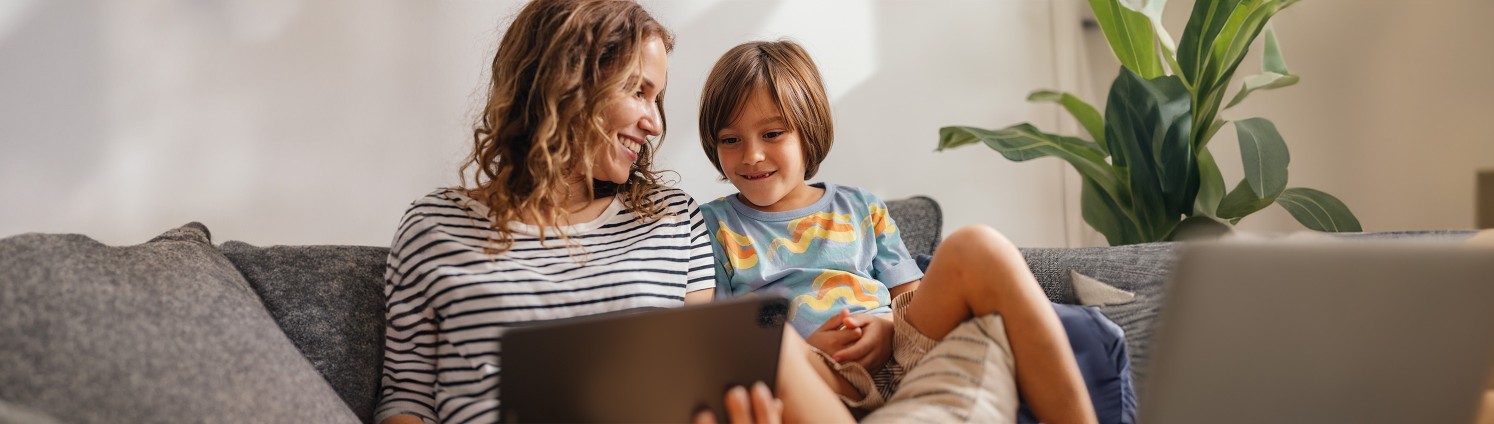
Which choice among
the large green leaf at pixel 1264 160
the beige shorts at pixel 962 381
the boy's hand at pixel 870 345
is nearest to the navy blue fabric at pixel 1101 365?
the beige shorts at pixel 962 381

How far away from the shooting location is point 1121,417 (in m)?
1.11

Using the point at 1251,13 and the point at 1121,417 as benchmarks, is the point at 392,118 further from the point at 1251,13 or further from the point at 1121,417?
the point at 1251,13

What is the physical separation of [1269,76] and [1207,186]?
0.22 meters

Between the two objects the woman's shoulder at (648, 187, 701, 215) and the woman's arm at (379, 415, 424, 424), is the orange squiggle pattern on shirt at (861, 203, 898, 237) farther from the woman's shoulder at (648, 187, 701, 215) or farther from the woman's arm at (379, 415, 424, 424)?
the woman's arm at (379, 415, 424, 424)

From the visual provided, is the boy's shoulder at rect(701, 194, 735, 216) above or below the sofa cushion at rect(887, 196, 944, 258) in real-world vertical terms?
above

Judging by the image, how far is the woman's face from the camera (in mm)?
1256

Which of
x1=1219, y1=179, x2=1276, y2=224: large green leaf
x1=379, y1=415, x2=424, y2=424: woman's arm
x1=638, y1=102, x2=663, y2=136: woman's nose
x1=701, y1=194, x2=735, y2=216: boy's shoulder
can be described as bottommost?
x1=379, y1=415, x2=424, y2=424: woman's arm

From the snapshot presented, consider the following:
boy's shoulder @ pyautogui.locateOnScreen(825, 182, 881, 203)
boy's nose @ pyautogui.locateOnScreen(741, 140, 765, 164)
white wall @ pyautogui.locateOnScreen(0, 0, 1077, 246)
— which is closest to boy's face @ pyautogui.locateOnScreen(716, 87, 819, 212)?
boy's nose @ pyautogui.locateOnScreen(741, 140, 765, 164)

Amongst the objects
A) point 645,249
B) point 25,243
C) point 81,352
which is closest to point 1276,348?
point 645,249

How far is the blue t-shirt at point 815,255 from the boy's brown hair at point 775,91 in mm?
94

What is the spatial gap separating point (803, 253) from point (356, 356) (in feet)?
Answer: 2.12

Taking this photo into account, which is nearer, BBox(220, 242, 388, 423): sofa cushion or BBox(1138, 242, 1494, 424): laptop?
BBox(1138, 242, 1494, 424): laptop

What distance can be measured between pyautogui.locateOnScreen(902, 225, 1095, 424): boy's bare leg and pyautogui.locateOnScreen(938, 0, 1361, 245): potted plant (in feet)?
2.42

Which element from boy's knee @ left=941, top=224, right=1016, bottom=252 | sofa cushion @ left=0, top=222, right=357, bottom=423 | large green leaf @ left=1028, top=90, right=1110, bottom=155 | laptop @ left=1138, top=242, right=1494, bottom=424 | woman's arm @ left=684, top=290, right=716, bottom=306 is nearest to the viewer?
laptop @ left=1138, top=242, right=1494, bottom=424
